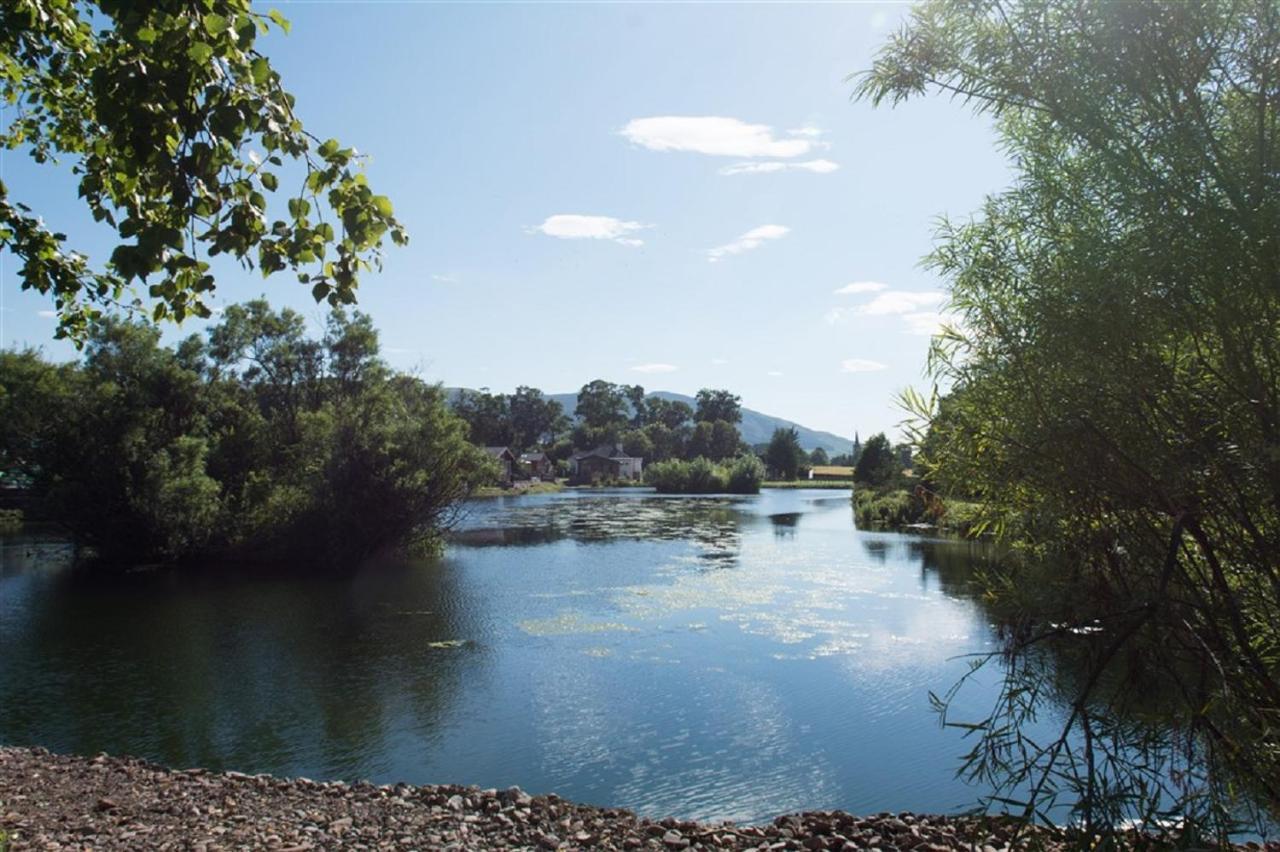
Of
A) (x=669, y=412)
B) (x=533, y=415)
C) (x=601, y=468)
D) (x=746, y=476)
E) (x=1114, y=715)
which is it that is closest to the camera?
(x=1114, y=715)

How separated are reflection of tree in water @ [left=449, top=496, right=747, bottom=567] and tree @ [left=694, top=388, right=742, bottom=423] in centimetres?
6239

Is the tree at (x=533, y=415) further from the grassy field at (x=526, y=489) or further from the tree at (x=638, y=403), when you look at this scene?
the grassy field at (x=526, y=489)

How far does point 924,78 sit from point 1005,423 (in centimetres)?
175

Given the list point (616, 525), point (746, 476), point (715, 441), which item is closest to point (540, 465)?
point (715, 441)

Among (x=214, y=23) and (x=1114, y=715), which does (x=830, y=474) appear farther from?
(x=214, y=23)

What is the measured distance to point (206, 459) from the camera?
2628 centimetres

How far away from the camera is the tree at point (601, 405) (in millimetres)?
117312

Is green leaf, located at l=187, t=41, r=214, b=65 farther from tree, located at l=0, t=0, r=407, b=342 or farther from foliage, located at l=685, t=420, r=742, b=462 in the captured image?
foliage, located at l=685, t=420, r=742, b=462

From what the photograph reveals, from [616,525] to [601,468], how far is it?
2245 inches

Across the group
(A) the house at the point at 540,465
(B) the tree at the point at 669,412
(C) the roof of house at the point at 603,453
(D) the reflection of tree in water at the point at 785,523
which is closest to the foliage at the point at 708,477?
(C) the roof of house at the point at 603,453

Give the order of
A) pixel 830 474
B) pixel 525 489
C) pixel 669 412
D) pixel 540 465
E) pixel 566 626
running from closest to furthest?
1. pixel 566 626
2. pixel 525 489
3. pixel 540 465
4. pixel 830 474
5. pixel 669 412

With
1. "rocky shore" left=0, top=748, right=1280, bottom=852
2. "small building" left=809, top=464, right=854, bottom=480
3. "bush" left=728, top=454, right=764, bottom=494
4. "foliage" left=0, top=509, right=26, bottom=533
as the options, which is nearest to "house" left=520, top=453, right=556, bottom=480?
"bush" left=728, top=454, right=764, bottom=494

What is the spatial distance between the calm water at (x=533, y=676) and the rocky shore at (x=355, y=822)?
0.90 metres

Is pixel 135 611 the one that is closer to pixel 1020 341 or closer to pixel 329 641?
pixel 329 641
